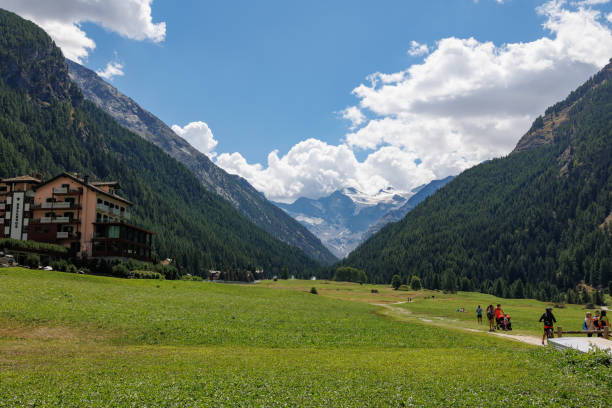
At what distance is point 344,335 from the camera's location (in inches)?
1720

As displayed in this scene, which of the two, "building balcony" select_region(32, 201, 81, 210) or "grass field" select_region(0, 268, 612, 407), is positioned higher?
"building balcony" select_region(32, 201, 81, 210)

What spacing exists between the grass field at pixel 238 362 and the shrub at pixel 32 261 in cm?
2609

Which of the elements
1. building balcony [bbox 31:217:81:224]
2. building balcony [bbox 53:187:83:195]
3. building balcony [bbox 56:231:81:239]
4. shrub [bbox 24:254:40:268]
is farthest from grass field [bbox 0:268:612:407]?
building balcony [bbox 53:187:83:195]

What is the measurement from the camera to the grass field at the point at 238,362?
68.1 feet

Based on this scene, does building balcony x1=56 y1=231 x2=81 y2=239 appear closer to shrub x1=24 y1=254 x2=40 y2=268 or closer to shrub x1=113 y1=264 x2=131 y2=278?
shrub x1=113 y1=264 x2=131 y2=278

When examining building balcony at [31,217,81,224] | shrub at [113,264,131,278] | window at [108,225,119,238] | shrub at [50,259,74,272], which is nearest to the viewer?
Answer: shrub at [50,259,74,272]

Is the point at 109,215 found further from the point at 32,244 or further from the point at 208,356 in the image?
the point at 208,356

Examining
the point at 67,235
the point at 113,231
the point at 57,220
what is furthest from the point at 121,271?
the point at 57,220

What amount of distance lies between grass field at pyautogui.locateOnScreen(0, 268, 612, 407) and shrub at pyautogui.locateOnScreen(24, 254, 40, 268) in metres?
26.1

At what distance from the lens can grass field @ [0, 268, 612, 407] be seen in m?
20.8

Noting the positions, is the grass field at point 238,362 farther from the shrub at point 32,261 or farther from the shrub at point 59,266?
the shrub at point 59,266

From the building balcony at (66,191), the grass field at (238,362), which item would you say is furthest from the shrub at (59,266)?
the building balcony at (66,191)

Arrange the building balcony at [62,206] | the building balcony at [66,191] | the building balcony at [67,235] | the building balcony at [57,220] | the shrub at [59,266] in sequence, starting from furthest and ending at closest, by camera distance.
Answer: the building balcony at [66,191] < the building balcony at [62,206] < the building balcony at [57,220] < the building balcony at [67,235] < the shrub at [59,266]

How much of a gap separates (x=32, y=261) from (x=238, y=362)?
62516mm
